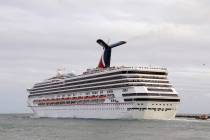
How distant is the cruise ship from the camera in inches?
4031

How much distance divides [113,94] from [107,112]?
14.0ft

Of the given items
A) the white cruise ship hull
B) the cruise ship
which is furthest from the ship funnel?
the white cruise ship hull

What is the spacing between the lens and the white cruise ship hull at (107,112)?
102m

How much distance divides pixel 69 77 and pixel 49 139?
7252 centimetres

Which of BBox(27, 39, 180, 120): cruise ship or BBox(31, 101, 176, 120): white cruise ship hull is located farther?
BBox(27, 39, 180, 120): cruise ship

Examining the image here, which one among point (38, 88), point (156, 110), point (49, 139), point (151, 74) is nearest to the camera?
point (49, 139)

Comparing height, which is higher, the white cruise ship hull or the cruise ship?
the cruise ship

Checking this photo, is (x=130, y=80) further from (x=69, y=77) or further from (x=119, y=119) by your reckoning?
(x=69, y=77)

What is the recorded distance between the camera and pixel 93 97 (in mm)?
118438

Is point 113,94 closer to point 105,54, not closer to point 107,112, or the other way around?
point 107,112

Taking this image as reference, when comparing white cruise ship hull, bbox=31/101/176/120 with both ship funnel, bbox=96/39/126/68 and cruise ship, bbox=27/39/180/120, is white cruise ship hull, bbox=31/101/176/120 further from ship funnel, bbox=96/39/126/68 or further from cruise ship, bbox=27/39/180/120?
ship funnel, bbox=96/39/126/68

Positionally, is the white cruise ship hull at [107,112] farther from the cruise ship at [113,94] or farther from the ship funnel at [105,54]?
the ship funnel at [105,54]

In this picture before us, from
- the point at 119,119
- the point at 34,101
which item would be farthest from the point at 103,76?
the point at 34,101

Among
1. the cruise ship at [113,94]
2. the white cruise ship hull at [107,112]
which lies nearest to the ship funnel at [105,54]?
the cruise ship at [113,94]
